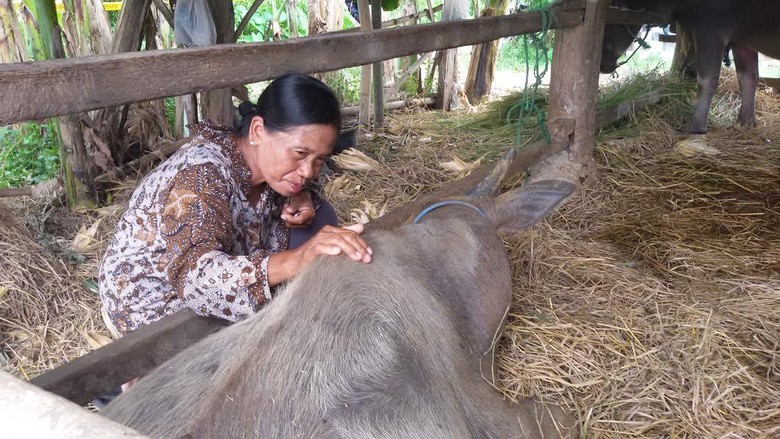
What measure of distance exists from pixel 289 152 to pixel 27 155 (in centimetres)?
549

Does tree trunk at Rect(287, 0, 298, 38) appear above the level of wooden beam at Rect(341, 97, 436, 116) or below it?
above

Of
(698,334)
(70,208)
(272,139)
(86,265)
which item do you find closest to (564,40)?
(698,334)

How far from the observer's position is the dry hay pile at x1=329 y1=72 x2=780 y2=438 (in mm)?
2305

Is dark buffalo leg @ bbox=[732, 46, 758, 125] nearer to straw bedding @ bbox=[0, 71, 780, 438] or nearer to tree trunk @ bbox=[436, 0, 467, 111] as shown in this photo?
straw bedding @ bbox=[0, 71, 780, 438]

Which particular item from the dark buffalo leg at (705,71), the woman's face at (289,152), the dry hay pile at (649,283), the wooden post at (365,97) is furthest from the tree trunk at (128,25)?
the dark buffalo leg at (705,71)

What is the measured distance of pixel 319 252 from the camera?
1.87 metres

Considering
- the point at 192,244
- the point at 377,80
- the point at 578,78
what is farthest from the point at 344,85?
the point at 192,244

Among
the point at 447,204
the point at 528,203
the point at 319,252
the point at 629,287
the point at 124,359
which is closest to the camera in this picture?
the point at 124,359

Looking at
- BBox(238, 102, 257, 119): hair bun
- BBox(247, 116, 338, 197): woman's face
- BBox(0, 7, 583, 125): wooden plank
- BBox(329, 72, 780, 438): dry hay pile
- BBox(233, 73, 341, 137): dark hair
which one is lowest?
BBox(329, 72, 780, 438): dry hay pile

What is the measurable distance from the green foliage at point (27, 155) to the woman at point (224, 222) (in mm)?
4165

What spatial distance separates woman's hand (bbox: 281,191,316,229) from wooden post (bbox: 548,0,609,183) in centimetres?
204

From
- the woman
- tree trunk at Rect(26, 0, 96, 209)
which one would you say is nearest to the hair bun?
the woman

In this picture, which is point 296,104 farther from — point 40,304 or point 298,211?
point 40,304

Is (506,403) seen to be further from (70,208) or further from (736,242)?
(70,208)
